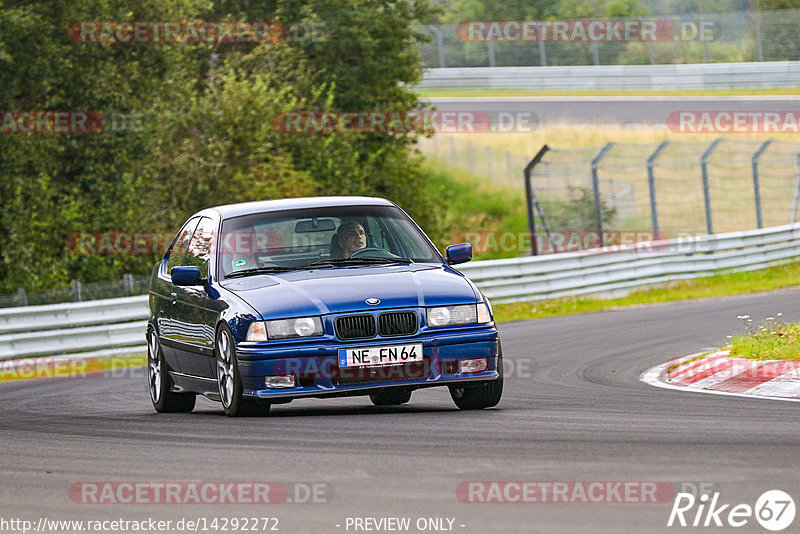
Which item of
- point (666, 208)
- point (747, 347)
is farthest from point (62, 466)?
point (666, 208)

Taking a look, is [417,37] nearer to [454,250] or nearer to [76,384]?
[76,384]

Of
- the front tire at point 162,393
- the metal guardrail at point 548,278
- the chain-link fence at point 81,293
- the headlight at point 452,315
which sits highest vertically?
the headlight at point 452,315

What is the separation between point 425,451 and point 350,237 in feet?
10.7

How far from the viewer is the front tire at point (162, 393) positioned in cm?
1117

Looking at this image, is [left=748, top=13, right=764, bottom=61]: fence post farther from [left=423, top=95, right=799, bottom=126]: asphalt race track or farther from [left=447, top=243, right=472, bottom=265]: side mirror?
[left=447, top=243, right=472, bottom=265]: side mirror

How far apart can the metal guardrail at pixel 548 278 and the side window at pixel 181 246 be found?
25.0 ft

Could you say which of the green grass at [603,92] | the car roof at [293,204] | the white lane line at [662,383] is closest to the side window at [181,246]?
the car roof at [293,204]

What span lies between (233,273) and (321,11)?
25.6 metres

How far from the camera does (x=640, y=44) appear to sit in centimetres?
5391

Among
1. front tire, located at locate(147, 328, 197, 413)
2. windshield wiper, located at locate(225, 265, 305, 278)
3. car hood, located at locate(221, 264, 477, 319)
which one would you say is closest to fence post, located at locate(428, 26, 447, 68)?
front tire, located at locate(147, 328, 197, 413)

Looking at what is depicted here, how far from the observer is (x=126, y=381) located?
15.1 m

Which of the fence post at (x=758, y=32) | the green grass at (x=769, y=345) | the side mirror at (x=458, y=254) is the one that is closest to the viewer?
the side mirror at (x=458, y=254)

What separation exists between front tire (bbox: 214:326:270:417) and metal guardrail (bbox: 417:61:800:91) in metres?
34.7

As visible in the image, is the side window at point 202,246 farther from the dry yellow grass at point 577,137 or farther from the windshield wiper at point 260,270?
the dry yellow grass at point 577,137
